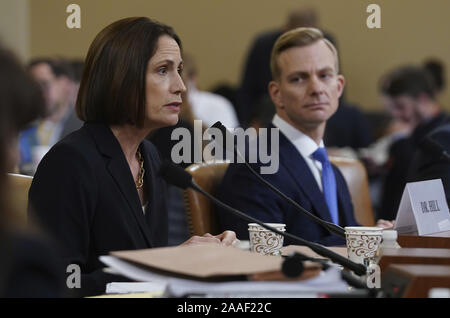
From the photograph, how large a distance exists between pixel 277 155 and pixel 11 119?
5.59 ft

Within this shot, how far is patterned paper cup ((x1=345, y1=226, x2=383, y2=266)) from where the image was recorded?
5.80 ft

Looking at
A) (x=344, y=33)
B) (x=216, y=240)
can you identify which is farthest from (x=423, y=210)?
(x=344, y=33)

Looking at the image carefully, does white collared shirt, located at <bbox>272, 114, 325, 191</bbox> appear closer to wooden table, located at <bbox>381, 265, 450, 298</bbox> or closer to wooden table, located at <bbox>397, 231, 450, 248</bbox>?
wooden table, located at <bbox>397, 231, 450, 248</bbox>

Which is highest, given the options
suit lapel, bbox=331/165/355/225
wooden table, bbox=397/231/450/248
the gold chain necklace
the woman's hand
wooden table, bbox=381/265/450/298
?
the gold chain necklace

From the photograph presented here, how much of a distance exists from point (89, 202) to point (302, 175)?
858 mm

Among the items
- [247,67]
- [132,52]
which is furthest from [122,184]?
[247,67]

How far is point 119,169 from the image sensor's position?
2010mm

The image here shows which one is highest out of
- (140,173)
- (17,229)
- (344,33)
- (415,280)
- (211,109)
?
(344,33)

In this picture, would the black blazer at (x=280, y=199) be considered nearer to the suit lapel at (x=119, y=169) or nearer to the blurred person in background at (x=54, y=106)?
the suit lapel at (x=119, y=169)

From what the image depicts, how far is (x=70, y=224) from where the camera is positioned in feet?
6.15

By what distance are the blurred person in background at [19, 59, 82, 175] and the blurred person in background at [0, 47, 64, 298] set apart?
4.00 m

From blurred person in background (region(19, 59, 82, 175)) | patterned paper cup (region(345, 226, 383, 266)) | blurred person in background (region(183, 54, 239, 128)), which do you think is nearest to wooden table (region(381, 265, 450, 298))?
patterned paper cup (region(345, 226, 383, 266))

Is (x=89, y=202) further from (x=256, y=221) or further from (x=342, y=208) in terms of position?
(x=342, y=208)

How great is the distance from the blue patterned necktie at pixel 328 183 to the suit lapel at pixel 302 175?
1.6 inches
